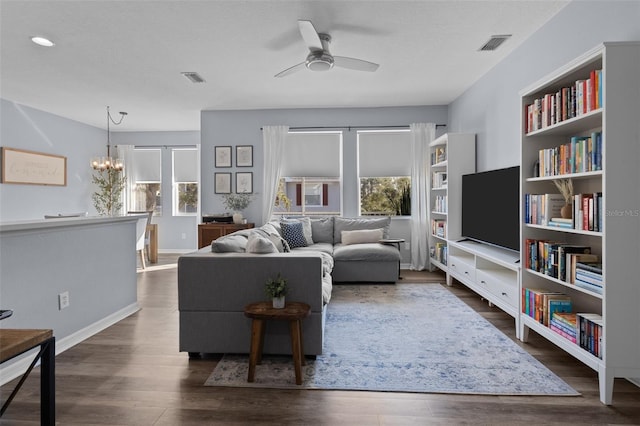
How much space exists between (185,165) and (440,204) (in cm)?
530

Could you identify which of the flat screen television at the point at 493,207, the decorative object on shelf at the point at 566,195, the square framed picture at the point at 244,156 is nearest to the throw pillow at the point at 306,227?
the square framed picture at the point at 244,156

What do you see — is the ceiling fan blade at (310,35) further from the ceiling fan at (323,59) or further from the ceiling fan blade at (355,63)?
Answer: the ceiling fan blade at (355,63)

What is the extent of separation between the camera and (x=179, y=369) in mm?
2408

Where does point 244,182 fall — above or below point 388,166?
below

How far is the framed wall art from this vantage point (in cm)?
536

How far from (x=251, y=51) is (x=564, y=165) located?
3022 mm

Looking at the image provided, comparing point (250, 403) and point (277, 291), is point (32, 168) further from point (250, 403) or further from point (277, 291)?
point (250, 403)

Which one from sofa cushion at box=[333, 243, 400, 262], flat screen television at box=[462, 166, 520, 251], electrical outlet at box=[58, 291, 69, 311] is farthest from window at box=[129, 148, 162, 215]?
flat screen television at box=[462, 166, 520, 251]

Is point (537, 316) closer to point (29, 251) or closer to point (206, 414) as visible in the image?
point (206, 414)

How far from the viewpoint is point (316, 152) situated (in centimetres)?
613

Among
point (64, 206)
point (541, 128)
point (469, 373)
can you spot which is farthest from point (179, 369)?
point (64, 206)

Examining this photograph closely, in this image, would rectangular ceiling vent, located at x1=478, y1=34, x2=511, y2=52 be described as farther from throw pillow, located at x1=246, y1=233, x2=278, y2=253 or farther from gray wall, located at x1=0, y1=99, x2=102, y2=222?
gray wall, located at x1=0, y1=99, x2=102, y2=222

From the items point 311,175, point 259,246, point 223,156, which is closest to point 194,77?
point 223,156

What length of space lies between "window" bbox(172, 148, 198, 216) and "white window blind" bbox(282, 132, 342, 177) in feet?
8.47
